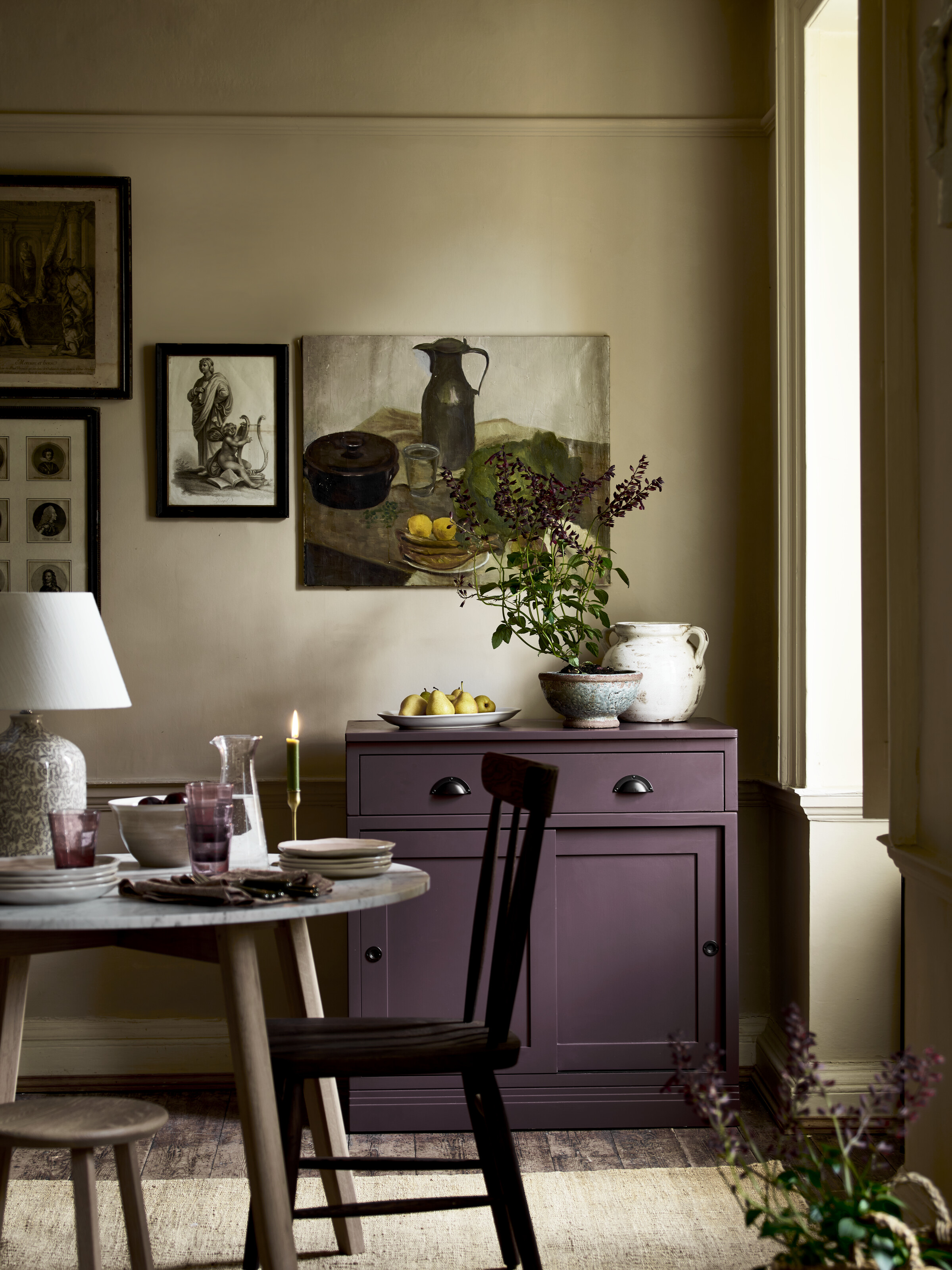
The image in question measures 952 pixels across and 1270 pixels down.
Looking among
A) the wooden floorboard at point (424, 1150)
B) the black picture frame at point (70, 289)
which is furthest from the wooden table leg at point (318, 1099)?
the black picture frame at point (70, 289)

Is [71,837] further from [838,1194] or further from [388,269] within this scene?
[388,269]

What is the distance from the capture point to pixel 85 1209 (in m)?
1.71

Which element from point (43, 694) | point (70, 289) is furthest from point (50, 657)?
point (70, 289)

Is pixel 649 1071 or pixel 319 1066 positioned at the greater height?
pixel 319 1066

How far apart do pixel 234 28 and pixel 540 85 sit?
92cm

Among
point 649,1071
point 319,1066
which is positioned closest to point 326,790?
point 649,1071

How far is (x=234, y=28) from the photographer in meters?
3.30

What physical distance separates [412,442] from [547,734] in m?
1.01

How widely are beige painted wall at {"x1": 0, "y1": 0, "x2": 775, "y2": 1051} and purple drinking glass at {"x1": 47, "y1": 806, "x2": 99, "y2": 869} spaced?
1577mm

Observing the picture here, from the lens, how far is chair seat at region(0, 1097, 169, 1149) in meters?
1.64

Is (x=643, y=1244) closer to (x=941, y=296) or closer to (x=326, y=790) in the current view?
(x=326, y=790)

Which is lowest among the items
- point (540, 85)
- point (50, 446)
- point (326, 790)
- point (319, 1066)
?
point (319, 1066)

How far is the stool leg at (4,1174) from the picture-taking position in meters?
1.99

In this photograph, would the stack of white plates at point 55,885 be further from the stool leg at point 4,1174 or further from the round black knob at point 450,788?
the round black knob at point 450,788
